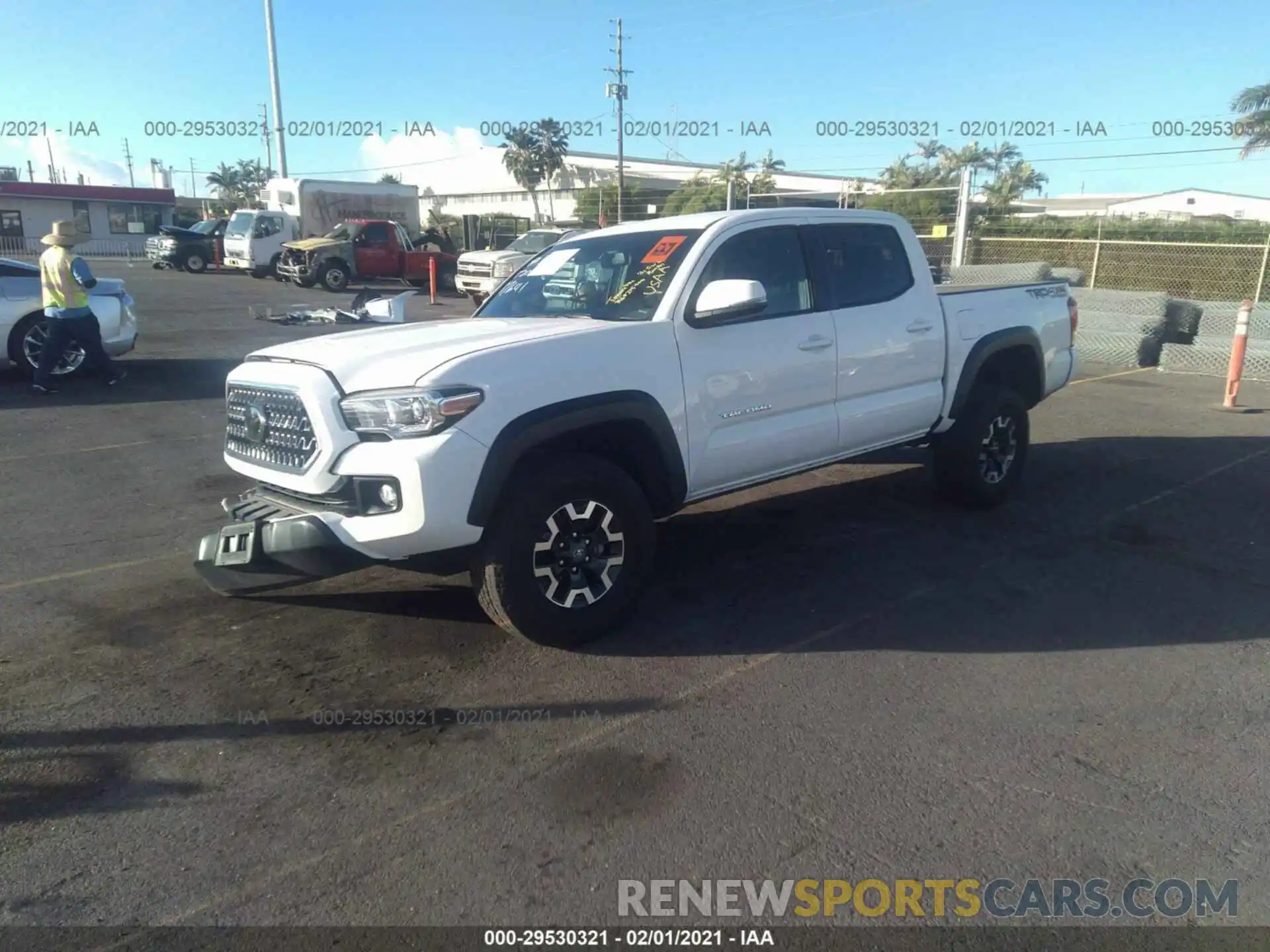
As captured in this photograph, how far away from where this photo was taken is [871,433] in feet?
18.1

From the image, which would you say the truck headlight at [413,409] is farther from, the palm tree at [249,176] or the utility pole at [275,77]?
the palm tree at [249,176]

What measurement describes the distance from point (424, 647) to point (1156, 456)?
22.2 ft

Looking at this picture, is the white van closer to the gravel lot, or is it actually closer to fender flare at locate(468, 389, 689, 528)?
the gravel lot

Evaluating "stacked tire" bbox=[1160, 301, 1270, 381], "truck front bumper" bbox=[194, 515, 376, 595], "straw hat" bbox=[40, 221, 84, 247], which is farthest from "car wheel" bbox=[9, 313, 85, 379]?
"stacked tire" bbox=[1160, 301, 1270, 381]

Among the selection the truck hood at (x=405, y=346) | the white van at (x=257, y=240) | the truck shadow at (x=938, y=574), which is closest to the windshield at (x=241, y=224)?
the white van at (x=257, y=240)

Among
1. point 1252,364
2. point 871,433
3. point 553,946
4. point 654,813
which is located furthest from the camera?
point 1252,364

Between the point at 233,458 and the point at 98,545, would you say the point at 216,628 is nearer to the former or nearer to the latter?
the point at 233,458

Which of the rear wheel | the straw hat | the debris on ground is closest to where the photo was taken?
the debris on ground

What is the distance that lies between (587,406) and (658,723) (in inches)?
55.3

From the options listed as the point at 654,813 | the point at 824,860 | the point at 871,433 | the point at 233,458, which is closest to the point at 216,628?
the point at 233,458

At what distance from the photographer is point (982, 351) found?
20.0ft

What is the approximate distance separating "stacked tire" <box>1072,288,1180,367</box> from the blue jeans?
1270 centimetres
